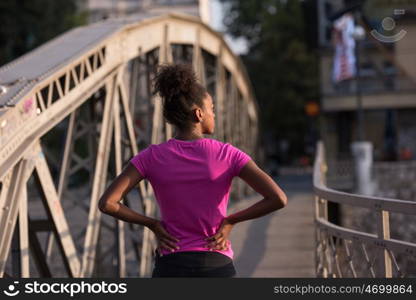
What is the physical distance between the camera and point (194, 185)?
432 centimetres

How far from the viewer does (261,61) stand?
6494 cm

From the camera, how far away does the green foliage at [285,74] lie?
196 ft

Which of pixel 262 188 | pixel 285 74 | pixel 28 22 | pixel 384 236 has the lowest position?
pixel 285 74

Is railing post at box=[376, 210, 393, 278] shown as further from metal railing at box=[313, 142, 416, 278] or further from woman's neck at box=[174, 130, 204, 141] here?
woman's neck at box=[174, 130, 204, 141]

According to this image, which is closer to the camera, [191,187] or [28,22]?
[191,187]

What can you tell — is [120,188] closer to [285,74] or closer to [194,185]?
[194,185]

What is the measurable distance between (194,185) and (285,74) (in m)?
56.1

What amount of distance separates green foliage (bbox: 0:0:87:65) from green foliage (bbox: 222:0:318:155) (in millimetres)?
17450

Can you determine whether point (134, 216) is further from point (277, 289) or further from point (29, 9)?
point (29, 9)

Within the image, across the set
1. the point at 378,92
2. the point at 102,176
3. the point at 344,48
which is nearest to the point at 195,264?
the point at 102,176

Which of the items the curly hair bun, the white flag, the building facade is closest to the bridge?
the curly hair bun

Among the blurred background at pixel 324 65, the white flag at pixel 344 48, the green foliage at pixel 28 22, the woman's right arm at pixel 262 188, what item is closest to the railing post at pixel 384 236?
the woman's right arm at pixel 262 188

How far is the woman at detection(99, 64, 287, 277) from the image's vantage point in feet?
14.2

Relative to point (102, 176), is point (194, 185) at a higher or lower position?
higher
